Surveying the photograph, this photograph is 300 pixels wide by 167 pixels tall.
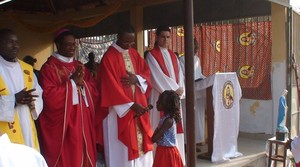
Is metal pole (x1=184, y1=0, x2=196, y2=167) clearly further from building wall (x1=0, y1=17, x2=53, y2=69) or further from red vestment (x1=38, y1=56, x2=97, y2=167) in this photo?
building wall (x1=0, y1=17, x2=53, y2=69)

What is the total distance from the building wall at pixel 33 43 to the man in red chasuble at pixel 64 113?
5087 mm

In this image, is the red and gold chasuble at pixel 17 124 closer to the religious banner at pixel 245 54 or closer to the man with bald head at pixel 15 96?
the man with bald head at pixel 15 96

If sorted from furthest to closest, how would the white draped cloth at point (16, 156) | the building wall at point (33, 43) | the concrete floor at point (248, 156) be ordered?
the building wall at point (33, 43) < the concrete floor at point (248, 156) < the white draped cloth at point (16, 156)

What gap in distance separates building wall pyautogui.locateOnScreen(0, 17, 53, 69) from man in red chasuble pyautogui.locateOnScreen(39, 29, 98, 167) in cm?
509

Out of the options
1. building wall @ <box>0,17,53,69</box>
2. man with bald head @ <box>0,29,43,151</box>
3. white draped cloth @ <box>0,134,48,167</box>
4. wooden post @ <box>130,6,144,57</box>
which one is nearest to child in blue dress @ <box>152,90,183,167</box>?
man with bald head @ <box>0,29,43,151</box>

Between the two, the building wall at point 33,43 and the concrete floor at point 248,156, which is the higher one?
the building wall at point 33,43

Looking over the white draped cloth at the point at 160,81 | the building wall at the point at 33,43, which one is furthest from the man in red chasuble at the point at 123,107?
the building wall at the point at 33,43

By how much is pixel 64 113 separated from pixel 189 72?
1.35 metres

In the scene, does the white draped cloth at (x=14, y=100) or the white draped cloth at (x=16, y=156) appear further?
the white draped cloth at (x=14, y=100)

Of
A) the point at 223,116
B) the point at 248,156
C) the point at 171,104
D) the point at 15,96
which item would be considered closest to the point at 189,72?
the point at 171,104

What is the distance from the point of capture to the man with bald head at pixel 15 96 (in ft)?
10.9

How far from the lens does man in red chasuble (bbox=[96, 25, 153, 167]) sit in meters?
4.19

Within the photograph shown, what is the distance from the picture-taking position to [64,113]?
152 inches

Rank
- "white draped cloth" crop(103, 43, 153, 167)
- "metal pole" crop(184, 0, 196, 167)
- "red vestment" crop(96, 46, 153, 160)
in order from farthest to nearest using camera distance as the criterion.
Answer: "white draped cloth" crop(103, 43, 153, 167) < "red vestment" crop(96, 46, 153, 160) < "metal pole" crop(184, 0, 196, 167)
